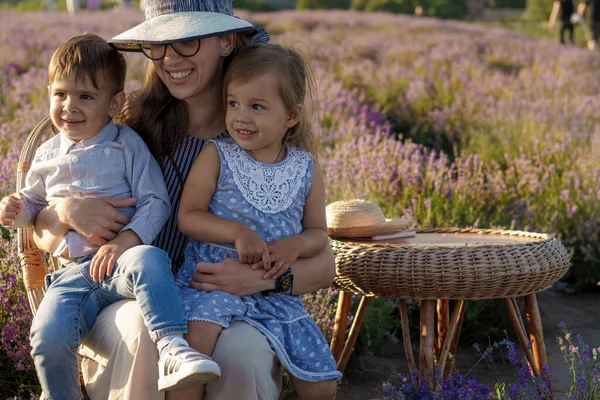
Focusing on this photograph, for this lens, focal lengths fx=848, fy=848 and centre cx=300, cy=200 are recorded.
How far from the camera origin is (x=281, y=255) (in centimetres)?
278

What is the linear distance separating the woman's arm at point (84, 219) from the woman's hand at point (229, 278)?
1.02 feet

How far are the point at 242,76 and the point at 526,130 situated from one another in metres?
4.40

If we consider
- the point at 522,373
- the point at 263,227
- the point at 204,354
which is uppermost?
the point at 263,227

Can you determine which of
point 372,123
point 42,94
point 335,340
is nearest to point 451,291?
point 335,340

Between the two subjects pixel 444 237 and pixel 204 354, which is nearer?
pixel 204 354

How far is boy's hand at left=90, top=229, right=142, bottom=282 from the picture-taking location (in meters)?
2.58

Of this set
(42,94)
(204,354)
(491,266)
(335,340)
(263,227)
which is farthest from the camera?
(42,94)

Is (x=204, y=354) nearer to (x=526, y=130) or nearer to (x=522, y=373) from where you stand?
(x=522, y=373)

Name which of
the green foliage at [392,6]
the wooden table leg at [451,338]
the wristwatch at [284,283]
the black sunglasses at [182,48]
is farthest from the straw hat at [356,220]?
the green foliage at [392,6]

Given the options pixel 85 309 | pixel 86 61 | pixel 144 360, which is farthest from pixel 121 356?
pixel 86 61

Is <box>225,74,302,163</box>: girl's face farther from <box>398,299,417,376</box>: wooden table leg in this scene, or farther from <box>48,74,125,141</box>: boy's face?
<box>398,299,417,376</box>: wooden table leg

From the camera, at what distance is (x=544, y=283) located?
3.29 m

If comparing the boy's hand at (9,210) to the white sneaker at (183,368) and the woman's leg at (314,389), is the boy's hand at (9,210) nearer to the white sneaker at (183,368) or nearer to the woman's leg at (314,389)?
the white sneaker at (183,368)

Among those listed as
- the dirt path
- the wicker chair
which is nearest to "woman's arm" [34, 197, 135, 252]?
the wicker chair
